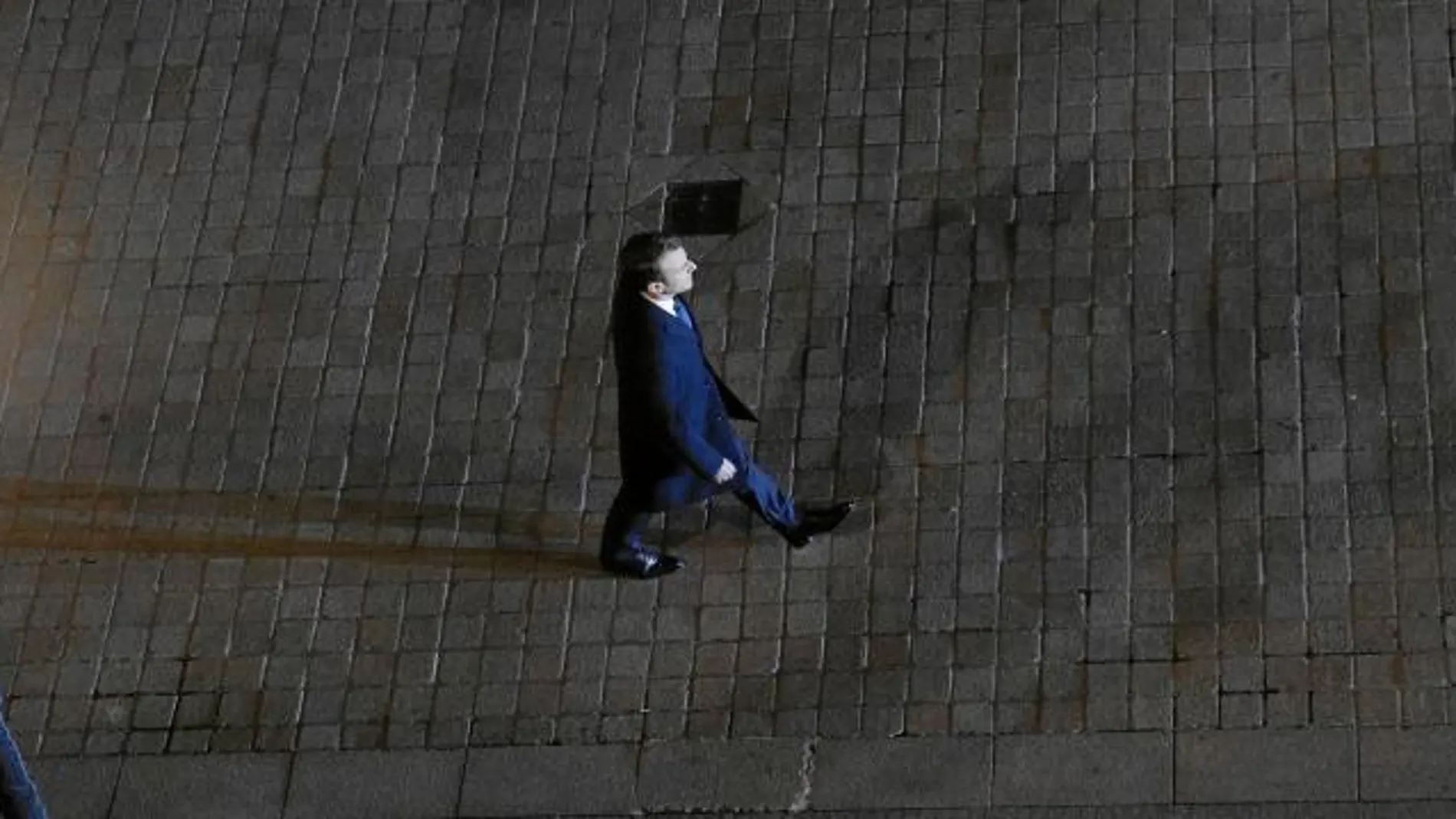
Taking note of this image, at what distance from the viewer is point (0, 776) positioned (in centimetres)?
941

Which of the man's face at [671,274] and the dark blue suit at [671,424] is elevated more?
the man's face at [671,274]

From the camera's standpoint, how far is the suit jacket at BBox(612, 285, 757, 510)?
9914mm

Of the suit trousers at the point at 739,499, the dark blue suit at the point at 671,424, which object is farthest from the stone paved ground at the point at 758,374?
the dark blue suit at the point at 671,424

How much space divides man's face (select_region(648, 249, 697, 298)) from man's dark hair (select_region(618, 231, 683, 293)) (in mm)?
14

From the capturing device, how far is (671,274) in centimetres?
987

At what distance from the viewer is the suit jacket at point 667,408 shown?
9914 mm

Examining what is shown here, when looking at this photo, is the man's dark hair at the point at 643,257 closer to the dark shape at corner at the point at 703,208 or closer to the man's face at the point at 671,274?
the man's face at the point at 671,274

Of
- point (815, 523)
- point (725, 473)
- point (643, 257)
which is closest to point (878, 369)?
point (815, 523)

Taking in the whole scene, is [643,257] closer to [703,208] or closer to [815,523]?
[815,523]

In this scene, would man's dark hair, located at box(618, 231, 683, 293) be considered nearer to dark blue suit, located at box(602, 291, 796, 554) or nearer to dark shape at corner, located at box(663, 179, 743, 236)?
dark blue suit, located at box(602, 291, 796, 554)

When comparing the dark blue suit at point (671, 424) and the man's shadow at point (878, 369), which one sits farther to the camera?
the man's shadow at point (878, 369)

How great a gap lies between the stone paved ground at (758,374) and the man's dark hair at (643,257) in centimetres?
144

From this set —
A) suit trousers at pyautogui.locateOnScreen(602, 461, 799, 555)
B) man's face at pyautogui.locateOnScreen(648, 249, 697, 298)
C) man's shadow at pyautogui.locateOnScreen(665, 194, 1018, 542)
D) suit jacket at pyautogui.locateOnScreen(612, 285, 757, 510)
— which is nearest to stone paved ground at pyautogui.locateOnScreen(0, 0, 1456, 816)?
man's shadow at pyautogui.locateOnScreen(665, 194, 1018, 542)

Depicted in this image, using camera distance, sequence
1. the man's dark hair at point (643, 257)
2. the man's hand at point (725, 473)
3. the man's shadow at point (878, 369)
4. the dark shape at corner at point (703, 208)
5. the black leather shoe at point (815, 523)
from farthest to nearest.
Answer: the dark shape at corner at point (703, 208) → the man's shadow at point (878, 369) → the black leather shoe at point (815, 523) → the man's hand at point (725, 473) → the man's dark hair at point (643, 257)
